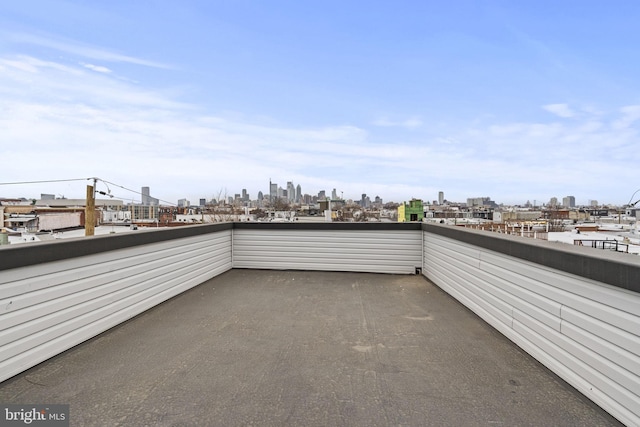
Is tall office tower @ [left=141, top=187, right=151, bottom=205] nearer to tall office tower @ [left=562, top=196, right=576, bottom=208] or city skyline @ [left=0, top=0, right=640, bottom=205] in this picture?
city skyline @ [left=0, top=0, right=640, bottom=205]

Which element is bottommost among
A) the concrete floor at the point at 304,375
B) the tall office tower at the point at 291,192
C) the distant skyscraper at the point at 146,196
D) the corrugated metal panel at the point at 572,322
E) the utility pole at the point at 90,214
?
the concrete floor at the point at 304,375

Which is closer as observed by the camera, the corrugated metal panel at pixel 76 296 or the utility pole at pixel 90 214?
the corrugated metal panel at pixel 76 296

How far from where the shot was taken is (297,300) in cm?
412

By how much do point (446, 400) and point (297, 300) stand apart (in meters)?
2.53

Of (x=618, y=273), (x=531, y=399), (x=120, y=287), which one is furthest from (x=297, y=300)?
(x=618, y=273)

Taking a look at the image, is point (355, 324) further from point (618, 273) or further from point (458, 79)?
point (458, 79)

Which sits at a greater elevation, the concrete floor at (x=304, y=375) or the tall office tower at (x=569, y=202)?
the tall office tower at (x=569, y=202)

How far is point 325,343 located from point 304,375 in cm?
59

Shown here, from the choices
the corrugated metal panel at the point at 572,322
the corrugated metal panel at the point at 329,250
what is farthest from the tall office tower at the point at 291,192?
the corrugated metal panel at the point at 572,322

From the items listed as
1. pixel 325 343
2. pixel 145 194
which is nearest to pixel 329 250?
pixel 325 343

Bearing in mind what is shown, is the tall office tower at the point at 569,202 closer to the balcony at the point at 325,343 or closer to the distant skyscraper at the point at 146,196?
the balcony at the point at 325,343

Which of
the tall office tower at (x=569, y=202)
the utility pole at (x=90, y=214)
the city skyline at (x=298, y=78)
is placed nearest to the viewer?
the utility pole at (x=90, y=214)

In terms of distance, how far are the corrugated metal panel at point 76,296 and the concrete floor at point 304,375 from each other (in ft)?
0.45

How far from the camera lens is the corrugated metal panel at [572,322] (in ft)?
5.38
